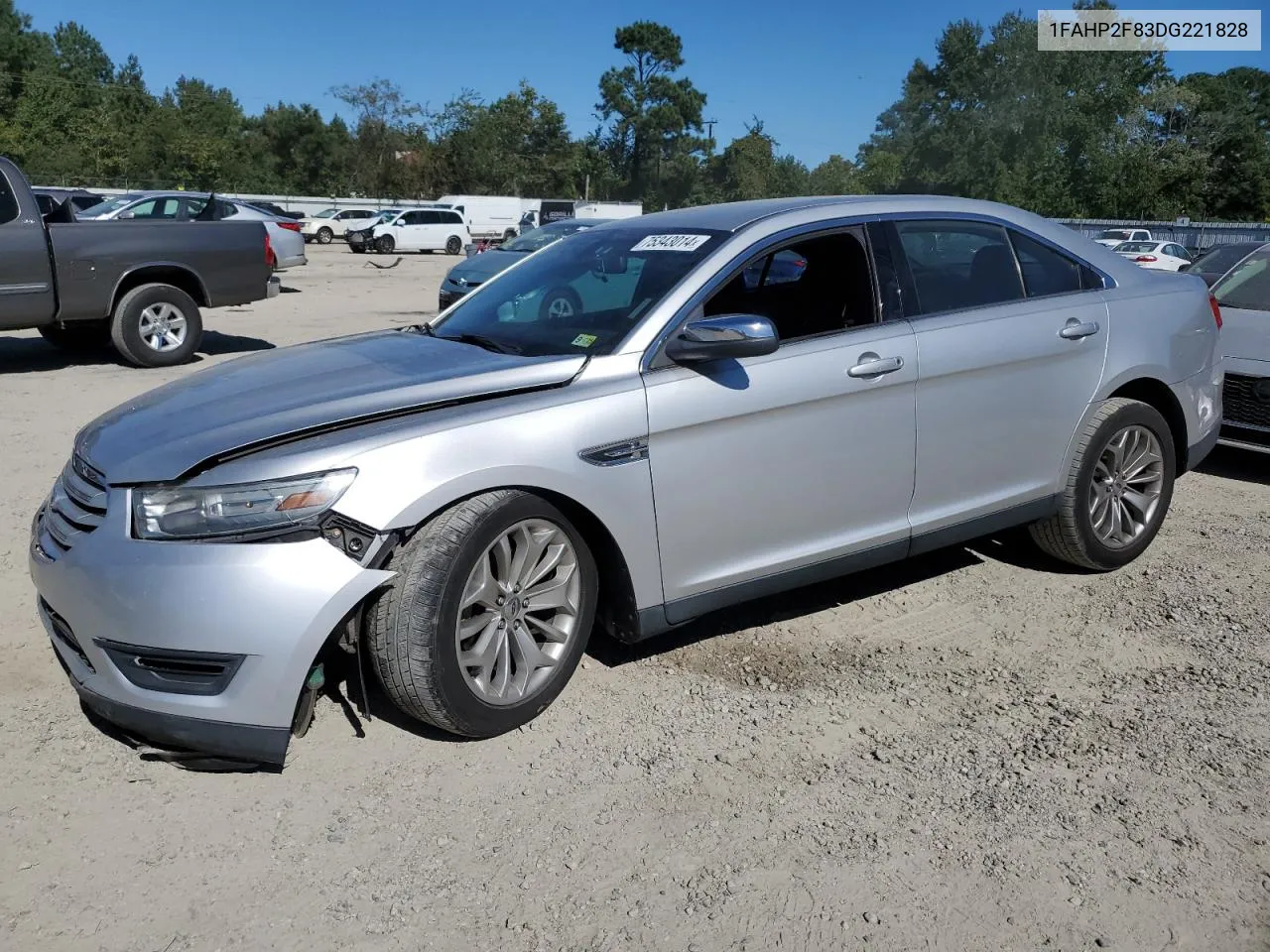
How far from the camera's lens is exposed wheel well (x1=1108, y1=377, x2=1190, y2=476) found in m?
4.98

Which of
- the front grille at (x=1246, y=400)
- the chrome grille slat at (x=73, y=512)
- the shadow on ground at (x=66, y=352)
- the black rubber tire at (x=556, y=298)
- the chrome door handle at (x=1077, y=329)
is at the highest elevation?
the black rubber tire at (x=556, y=298)

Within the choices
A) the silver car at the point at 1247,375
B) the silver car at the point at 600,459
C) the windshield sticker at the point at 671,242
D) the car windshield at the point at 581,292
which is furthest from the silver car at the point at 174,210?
the silver car at the point at 600,459

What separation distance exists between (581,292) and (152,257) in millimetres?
7975

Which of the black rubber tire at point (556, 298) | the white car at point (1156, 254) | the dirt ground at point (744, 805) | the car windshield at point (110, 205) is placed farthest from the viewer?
the white car at point (1156, 254)

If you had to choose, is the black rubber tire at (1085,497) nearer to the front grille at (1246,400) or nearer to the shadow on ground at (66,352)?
the front grille at (1246,400)

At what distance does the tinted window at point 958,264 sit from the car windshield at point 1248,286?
3.49 metres

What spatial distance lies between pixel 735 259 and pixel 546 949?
240cm

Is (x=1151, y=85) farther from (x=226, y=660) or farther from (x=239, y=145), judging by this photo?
Result: (x=226, y=660)

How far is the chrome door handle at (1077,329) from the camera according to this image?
4.61 m

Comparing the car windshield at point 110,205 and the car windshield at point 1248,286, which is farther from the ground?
the car windshield at point 110,205

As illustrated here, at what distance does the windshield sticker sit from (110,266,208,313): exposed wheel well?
8.05 metres

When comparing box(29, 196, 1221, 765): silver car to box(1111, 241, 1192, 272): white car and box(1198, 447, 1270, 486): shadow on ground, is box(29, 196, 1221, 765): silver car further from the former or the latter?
box(1111, 241, 1192, 272): white car

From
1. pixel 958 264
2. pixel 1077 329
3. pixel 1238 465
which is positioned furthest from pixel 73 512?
pixel 1238 465

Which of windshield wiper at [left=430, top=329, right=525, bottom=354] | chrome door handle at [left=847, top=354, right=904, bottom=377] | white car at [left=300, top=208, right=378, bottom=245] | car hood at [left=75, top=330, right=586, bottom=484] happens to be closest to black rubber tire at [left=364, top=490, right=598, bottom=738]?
car hood at [left=75, top=330, right=586, bottom=484]
